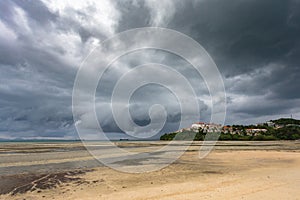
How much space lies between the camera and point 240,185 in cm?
1280

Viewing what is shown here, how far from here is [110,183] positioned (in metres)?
14.9

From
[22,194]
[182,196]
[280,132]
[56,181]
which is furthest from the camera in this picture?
[280,132]

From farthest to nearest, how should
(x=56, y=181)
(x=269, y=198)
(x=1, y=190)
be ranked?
1. (x=56, y=181)
2. (x=1, y=190)
3. (x=269, y=198)

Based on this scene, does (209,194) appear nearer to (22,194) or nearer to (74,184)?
(74,184)

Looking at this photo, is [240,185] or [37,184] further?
[37,184]

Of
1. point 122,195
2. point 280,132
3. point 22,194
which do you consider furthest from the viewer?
point 280,132

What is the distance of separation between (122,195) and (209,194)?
169 inches

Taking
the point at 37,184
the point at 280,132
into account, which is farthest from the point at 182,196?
the point at 280,132

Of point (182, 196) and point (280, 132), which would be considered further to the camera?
point (280, 132)

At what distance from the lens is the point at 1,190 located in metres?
13.6

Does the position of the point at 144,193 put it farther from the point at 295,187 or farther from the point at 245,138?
the point at 245,138

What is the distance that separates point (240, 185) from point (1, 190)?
14.2 m

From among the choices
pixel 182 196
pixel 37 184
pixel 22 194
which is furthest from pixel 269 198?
pixel 37 184

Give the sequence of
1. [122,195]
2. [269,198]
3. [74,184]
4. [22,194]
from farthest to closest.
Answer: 1. [74,184]
2. [22,194]
3. [122,195]
4. [269,198]
